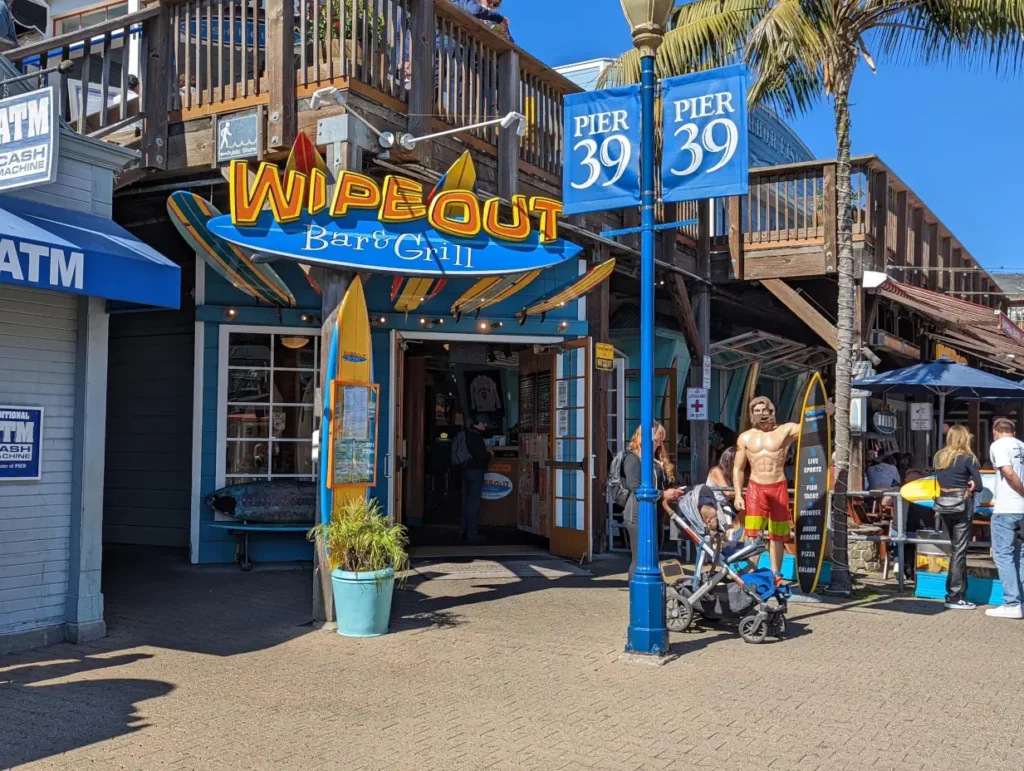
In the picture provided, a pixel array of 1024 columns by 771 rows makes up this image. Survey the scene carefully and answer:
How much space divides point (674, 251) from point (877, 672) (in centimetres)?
730

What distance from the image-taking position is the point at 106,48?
28.7 ft

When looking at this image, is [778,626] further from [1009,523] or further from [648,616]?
[1009,523]

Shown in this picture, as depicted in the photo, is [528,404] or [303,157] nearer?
[303,157]

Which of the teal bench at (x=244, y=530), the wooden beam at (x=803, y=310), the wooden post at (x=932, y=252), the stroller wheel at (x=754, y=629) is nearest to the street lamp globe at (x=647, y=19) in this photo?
the stroller wheel at (x=754, y=629)

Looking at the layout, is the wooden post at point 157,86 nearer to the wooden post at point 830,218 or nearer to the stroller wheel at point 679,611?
the stroller wheel at point 679,611

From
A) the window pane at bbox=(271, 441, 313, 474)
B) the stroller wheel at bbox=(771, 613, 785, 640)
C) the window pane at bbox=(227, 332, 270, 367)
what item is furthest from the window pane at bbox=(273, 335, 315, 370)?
the stroller wheel at bbox=(771, 613, 785, 640)

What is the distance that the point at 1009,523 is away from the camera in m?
8.79

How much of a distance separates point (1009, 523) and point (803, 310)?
4.49 m

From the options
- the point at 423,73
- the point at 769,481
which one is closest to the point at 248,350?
the point at 423,73

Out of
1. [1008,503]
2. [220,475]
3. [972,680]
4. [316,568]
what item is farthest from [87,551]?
[1008,503]

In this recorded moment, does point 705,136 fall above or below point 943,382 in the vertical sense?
above

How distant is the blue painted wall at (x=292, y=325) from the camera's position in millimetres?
10203

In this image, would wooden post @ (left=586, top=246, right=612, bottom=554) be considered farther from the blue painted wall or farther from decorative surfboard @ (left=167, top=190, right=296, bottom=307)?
decorative surfboard @ (left=167, top=190, right=296, bottom=307)

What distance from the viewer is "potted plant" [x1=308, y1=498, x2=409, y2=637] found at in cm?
729
